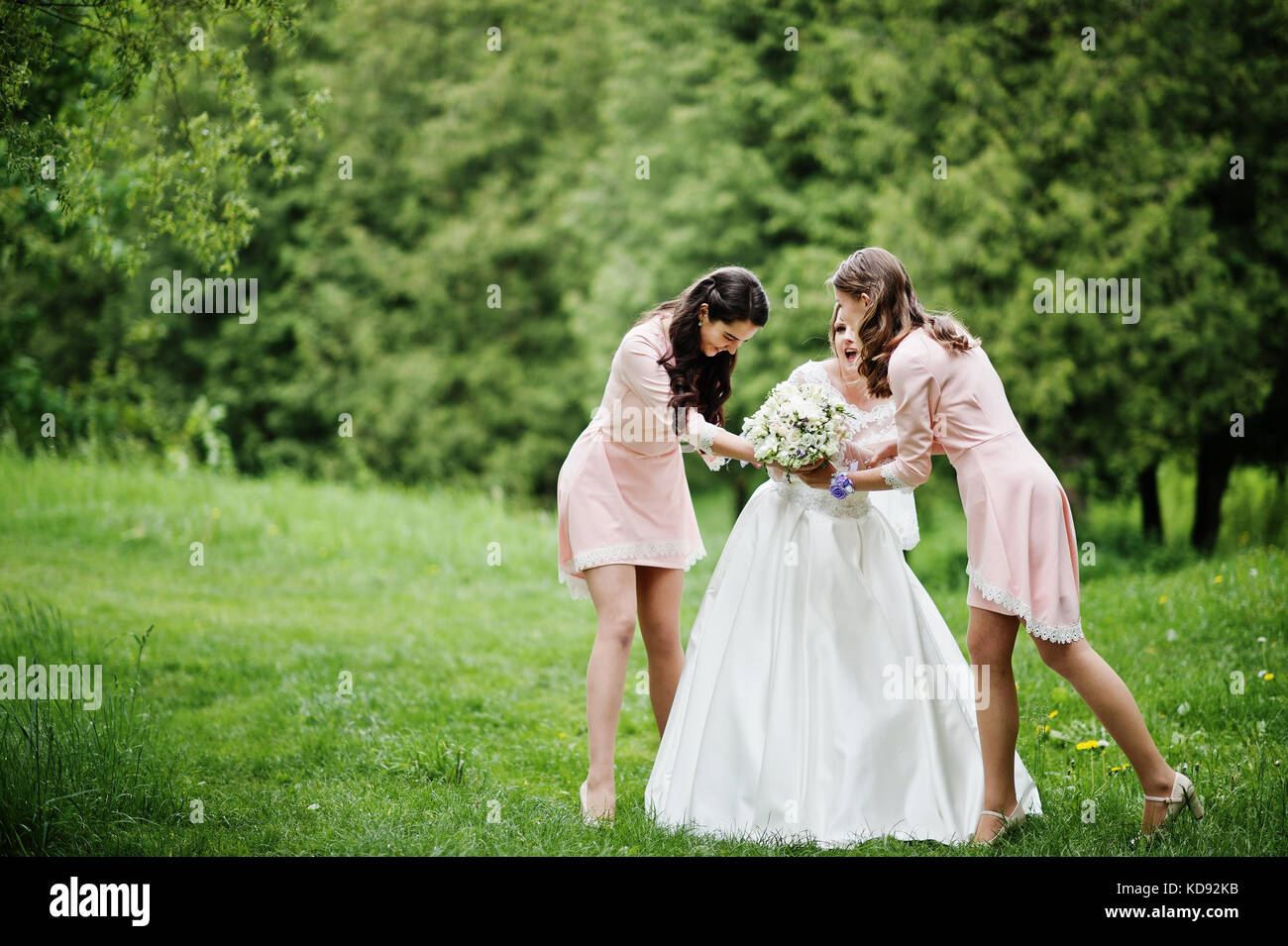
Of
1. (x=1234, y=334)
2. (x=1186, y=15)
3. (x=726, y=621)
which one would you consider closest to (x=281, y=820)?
(x=726, y=621)

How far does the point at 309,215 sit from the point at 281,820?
18677 millimetres

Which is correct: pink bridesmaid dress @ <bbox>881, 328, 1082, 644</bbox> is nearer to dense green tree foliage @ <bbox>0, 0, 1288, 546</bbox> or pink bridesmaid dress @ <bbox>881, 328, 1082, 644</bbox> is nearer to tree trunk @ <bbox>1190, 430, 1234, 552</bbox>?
dense green tree foliage @ <bbox>0, 0, 1288, 546</bbox>

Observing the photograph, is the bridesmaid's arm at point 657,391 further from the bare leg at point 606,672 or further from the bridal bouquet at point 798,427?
the bare leg at point 606,672

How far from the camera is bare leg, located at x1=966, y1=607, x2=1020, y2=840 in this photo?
13.5 feet

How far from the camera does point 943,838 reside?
4207 millimetres

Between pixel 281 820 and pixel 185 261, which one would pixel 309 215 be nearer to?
pixel 185 261

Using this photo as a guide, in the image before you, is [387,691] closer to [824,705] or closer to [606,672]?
[606,672]

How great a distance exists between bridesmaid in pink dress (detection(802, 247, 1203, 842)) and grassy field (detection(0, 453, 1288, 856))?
35cm

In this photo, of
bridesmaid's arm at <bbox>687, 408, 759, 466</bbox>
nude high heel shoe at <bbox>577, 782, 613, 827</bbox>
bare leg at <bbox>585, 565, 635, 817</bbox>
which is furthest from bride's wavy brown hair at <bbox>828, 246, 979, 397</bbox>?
nude high heel shoe at <bbox>577, 782, 613, 827</bbox>

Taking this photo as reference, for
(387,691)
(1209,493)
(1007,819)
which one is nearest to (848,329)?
(1007,819)

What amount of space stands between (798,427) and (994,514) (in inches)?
32.0

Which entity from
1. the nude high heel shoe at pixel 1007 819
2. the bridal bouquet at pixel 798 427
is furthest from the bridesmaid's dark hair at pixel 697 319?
the nude high heel shoe at pixel 1007 819

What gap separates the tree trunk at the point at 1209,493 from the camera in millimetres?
12000
